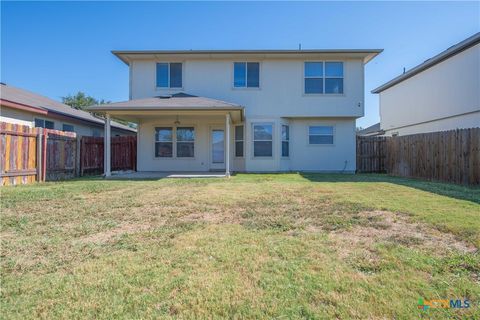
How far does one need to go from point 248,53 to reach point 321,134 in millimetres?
5461

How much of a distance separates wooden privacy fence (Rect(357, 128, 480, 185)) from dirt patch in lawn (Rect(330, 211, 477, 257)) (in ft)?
21.5

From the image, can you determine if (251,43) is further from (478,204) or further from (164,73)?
(478,204)

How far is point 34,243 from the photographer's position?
12.1 feet

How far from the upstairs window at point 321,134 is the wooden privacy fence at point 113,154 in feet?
Answer: 31.0

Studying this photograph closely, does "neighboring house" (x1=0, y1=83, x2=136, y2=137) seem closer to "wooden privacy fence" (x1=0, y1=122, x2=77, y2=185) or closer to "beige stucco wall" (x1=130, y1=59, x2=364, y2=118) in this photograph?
"wooden privacy fence" (x1=0, y1=122, x2=77, y2=185)

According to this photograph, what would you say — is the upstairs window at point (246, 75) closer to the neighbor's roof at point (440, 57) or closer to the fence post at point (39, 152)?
the fence post at point (39, 152)

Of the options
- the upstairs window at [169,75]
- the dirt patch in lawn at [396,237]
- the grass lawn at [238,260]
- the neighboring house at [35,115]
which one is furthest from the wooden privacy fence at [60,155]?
the dirt patch in lawn at [396,237]

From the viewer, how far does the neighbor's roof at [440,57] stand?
42.2 ft

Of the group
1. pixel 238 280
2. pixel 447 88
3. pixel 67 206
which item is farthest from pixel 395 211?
pixel 447 88

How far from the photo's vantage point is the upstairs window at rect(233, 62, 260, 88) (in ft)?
46.8

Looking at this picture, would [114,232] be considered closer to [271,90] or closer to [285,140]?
[285,140]

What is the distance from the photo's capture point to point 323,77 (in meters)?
14.2

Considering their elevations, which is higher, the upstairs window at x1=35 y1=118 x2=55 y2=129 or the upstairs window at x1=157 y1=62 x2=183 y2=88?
the upstairs window at x1=157 y1=62 x2=183 y2=88

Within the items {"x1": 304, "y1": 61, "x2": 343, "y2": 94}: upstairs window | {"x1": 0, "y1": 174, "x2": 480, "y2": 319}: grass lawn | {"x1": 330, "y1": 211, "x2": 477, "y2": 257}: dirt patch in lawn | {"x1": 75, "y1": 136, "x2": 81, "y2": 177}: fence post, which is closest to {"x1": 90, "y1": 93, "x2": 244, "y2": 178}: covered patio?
{"x1": 75, "y1": 136, "x2": 81, "y2": 177}: fence post
